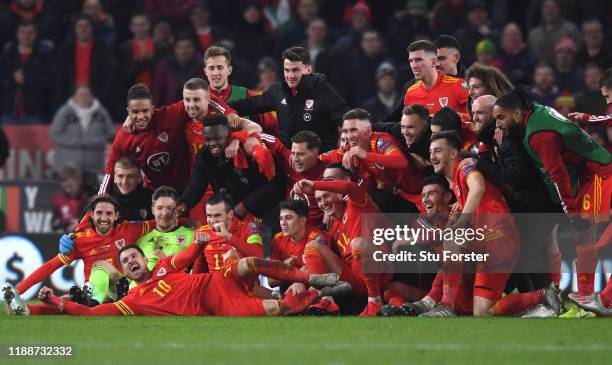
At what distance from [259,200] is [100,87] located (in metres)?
6.46

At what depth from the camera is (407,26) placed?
18.5m

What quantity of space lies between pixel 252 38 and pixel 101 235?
6904mm

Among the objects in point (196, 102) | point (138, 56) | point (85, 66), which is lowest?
point (196, 102)

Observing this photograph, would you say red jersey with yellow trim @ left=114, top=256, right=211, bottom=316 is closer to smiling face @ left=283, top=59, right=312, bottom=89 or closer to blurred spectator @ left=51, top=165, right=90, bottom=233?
smiling face @ left=283, top=59, right=312, bottom=89

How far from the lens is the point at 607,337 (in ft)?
31.7

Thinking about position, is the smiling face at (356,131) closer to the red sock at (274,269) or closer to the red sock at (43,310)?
the red sock at (274,269)

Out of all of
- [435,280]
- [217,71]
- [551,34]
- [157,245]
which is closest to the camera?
[435,280]

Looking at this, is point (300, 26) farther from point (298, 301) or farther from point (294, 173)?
point (298, 301)

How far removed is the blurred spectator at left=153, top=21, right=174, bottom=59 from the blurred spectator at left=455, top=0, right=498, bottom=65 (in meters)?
3.89

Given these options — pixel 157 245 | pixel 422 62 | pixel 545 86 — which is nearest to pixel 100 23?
pixel 545 86

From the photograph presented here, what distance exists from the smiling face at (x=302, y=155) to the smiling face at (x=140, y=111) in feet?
4.46

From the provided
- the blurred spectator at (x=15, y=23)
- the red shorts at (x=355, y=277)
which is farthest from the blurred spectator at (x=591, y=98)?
the blurred spectator at (x=15, y=23)

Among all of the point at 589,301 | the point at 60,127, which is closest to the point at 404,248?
the point at 589,301

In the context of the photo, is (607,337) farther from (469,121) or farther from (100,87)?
(100,87)
